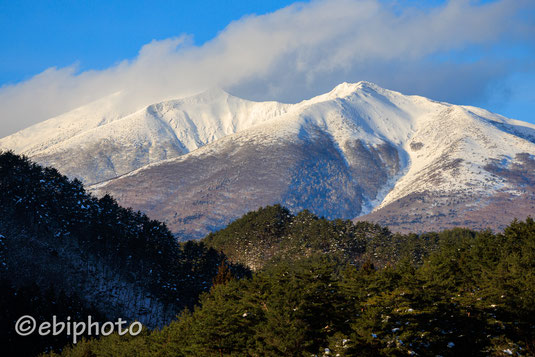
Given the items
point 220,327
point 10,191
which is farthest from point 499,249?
point 10,191

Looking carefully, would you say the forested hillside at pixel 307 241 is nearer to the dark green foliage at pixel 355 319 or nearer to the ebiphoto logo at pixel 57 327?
the ebiphoto logo at pixel 57 327

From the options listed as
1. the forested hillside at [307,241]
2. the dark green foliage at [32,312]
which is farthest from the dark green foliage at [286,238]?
the dark green foliage at [32,312]

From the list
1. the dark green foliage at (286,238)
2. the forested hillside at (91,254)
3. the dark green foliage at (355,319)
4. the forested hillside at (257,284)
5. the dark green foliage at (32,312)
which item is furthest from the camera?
the dark green foliage at (286,238)

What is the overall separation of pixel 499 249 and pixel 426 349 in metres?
45.0

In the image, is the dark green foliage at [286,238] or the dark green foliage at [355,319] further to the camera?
the dark green foliage at [286,238]

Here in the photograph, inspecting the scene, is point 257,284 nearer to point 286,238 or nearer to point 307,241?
point 307,241

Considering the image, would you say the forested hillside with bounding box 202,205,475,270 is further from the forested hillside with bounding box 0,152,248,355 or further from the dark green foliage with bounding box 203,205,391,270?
the forested hillside with bounding box 0,152,248,355

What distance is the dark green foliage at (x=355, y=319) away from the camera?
49094 mm

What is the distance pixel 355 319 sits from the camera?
51531 mm

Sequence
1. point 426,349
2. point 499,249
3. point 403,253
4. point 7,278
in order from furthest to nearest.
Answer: point 403,253
point 7,278
point 499,249
point 426,349

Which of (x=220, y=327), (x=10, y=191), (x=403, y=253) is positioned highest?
(x=10, y=191)

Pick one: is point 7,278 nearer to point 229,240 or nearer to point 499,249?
point 229,240

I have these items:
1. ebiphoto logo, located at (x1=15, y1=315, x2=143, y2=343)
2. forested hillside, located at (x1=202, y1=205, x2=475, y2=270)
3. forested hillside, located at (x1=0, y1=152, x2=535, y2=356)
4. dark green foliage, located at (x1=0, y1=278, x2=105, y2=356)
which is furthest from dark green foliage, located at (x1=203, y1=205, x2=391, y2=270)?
ebiphoto logo, located at (x1=15, y1=315, x2=143, y2=343)

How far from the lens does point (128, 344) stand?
65.6 metres
